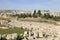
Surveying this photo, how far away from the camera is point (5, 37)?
19.4 meters

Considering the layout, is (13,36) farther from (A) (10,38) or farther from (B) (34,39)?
(B) (34,39)

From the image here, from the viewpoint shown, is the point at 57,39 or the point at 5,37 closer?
the point at 57,39

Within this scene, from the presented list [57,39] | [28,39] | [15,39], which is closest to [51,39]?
[57,39]

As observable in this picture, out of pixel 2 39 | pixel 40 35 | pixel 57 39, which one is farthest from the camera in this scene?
pixel 40 35

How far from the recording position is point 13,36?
19266 millimetres

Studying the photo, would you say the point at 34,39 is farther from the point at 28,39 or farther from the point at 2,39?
the point at 2,39

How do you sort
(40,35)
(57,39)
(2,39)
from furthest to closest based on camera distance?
1. (40,35)
2. (2,39)
3. (57,39)

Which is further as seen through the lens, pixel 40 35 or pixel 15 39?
pixel 40 35

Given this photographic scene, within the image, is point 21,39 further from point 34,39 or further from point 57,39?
point 57,39

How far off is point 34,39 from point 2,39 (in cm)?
280

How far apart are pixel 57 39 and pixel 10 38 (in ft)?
13.8

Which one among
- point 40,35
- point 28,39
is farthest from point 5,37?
point 40,35

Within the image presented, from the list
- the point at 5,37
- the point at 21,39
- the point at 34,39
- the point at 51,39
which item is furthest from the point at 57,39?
the point at 5,37

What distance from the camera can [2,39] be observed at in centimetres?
1900
